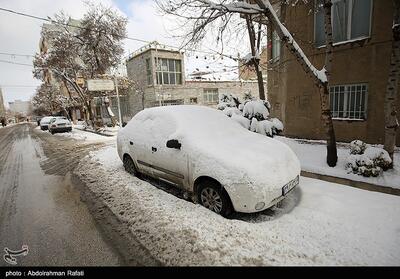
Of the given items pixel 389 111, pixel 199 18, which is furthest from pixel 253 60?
pixel 389 111

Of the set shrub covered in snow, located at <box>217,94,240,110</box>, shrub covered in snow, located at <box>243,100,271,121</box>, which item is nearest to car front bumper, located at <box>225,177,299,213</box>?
shrub covered in snow, located at <box>243,100,271,121</box>

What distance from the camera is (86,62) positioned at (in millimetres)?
19844

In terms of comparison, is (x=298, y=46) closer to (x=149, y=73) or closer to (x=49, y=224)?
(x=49, y=224)

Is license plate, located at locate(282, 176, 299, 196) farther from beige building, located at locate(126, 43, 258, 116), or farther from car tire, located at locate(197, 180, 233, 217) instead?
beige building, located at locate(126, 43, 258, 116)

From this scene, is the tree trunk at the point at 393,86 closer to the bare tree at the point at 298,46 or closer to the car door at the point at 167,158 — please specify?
the bare tree at the point at 298,46

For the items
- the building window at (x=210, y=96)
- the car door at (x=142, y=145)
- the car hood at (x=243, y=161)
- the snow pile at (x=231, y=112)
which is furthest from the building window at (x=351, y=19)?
the building window at (x=210, y=96)

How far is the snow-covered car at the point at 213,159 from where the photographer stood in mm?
3217

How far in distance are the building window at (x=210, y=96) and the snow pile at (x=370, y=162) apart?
19.8 meters

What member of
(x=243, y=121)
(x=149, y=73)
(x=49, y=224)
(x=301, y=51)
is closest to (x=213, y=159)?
(x=49, y=224)

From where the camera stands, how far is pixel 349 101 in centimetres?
815

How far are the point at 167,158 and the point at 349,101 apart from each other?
743cm

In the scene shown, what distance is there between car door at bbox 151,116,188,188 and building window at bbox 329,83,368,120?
7.05m

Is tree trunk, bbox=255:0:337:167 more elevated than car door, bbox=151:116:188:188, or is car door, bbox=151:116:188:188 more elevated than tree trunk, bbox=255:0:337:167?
tree trunk, bbox=255:0:337:167

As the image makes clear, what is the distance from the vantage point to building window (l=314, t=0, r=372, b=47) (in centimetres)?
749
